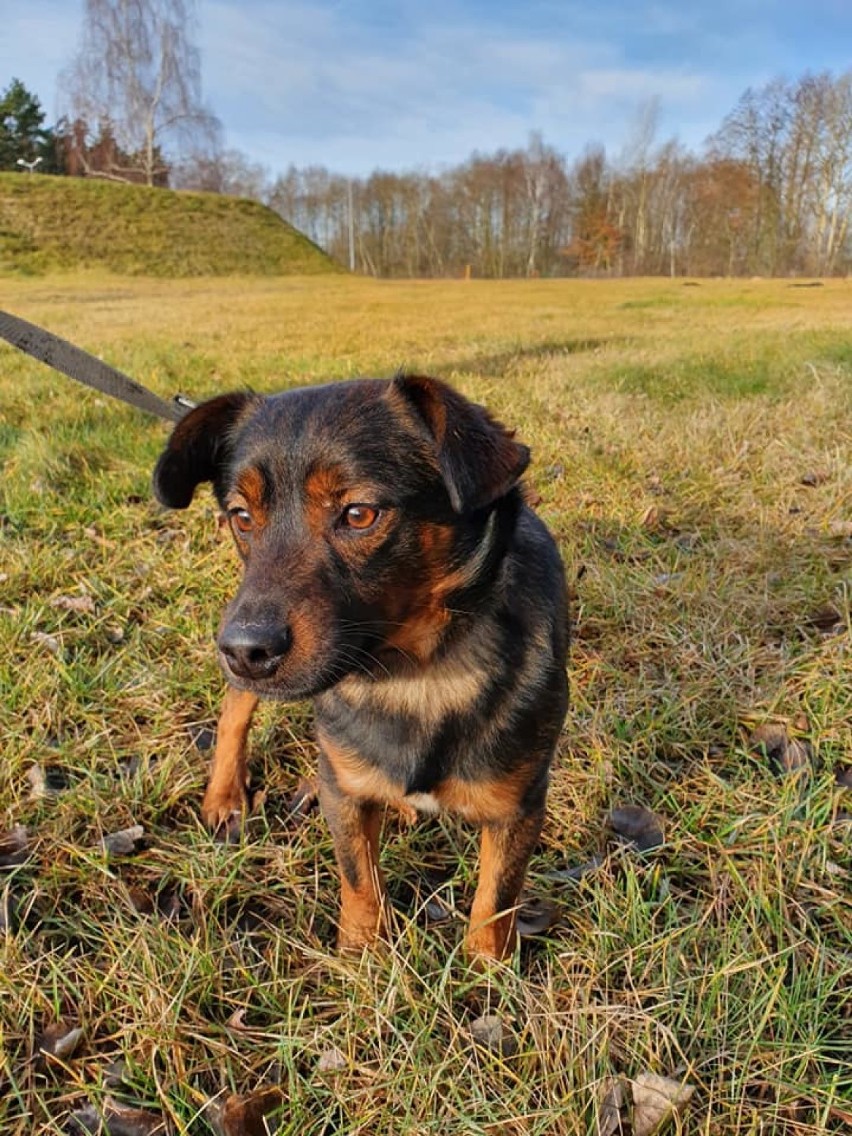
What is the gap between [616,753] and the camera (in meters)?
2.65

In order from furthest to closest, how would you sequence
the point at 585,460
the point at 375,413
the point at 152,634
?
1. the point at 585,460
2. the point at 152,634
3. the point at 375,413

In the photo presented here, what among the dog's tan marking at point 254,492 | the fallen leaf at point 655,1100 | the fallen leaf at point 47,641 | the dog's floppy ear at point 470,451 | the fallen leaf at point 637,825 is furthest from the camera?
the fallen leaf at point 47,641

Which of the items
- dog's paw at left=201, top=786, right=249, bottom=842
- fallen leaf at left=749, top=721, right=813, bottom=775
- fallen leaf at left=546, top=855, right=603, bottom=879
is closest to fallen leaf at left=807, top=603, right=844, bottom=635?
fallen leaf at left=749, top=721, right=813, bottom=775

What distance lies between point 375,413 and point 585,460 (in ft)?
11.3

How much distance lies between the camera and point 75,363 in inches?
116

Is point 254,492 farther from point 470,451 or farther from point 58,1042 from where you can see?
point 58,1042

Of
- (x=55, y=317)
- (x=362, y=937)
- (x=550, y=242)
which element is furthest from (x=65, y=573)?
(x=550, y=242)

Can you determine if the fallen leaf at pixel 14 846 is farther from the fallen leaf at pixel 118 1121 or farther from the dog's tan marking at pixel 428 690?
the dog's tan marking at pixel 428 690

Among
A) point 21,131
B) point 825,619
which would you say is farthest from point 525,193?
point 825,619

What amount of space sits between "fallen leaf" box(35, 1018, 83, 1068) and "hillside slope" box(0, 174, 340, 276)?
3626 centimetres

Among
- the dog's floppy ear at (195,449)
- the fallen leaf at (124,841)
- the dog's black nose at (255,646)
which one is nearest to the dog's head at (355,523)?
the dog's black nose at (255,646)

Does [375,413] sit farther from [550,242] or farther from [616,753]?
[550,242]

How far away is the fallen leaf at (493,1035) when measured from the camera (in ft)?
5.66

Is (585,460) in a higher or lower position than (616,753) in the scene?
higher
